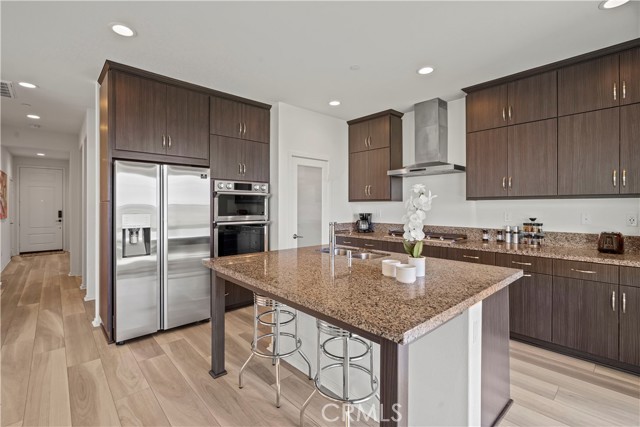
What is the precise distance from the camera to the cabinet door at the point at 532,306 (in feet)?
8.58

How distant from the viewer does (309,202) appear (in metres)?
4.39

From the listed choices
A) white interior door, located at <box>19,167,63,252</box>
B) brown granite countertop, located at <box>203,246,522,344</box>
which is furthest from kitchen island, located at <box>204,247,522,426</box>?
white interior door, located at <box>19,167,63,252</box>

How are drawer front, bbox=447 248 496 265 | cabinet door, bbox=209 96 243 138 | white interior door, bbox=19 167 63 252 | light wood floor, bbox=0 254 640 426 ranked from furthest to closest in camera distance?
white interior door, bbox=19 167 63 252, cabinet door, bbox=209 96 243 138, drawer front, bbox=447 248 496 265, light wood floor, bbox=0 254 640 426

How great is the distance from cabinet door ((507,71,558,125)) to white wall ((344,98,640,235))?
2.39 ft

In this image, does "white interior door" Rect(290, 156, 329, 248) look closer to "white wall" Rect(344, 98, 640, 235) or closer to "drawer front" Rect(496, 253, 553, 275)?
"white wall" Rect(344, 98, 640, 235)

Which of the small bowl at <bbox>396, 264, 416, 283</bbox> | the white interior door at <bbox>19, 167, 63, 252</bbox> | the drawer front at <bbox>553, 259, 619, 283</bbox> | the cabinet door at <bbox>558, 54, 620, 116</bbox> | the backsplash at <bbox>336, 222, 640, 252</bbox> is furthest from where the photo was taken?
the white interior door at <bbox>19, 167, 63, 252</bbox>

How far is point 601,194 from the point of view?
2.61m

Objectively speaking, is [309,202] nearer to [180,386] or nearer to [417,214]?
[180,386]

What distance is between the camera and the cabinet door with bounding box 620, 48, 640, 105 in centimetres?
242

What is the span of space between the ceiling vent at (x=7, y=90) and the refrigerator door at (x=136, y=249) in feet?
5.87

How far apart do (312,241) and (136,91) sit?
2.75m

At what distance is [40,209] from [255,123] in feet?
23.8

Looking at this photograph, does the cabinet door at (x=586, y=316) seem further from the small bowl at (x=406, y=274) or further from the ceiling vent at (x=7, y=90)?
the ceiling vent at (x=7, y=90)

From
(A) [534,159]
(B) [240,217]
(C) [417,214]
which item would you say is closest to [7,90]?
(B) [240,217]
